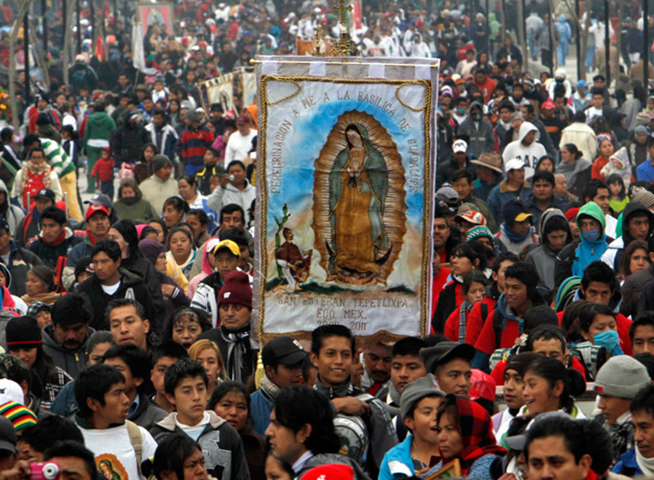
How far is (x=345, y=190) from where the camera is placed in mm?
8320

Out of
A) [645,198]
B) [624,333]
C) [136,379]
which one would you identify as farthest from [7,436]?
[645,198]

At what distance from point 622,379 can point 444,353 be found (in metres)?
0.97

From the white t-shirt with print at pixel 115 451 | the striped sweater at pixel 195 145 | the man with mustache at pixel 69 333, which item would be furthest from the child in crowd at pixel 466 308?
the striped sweater at pixel 195 145

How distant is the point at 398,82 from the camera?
8.24m

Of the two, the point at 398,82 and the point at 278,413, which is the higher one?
the point at 398,82

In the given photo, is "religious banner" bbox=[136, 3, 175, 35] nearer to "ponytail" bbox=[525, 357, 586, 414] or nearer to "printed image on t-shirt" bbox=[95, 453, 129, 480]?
"printed image on t-shirt" bbox=[95, 453, 129, 480]

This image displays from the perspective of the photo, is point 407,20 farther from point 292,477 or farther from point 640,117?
point 292,477

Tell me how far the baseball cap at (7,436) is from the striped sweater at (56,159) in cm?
1240

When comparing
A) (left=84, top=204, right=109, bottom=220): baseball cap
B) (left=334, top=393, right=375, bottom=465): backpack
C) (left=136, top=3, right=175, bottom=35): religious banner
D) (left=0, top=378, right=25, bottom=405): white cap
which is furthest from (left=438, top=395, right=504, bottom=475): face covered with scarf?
(left=136, top=3, right=175, bottom=35): religious banner

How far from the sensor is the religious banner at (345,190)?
827 centimetres

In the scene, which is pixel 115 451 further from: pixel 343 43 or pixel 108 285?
pixel 108 285

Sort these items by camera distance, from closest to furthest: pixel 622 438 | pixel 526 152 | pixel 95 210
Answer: pixel 622 438 → pixel 95 210 → pixel 526 152

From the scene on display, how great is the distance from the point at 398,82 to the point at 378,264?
107 cm

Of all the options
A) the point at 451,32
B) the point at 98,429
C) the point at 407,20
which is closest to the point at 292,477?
the point at 98,429
